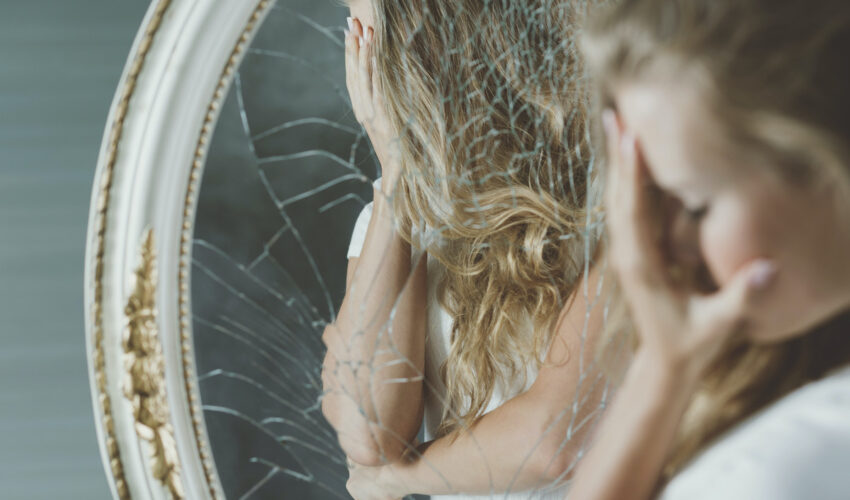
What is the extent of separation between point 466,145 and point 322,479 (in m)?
0.26

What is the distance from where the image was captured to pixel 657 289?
29cm

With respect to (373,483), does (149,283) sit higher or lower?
higher

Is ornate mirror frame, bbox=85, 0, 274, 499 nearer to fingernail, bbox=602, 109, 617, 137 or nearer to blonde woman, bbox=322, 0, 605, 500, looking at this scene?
blonde woman, bbox=322, 0, 605, 500

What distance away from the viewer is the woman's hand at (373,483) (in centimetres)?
49

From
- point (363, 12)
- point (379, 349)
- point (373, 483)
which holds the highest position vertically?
point (363, 12)

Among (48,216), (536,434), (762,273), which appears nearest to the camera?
(762,273)

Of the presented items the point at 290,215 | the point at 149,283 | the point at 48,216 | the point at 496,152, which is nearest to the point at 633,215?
the point at 496,152

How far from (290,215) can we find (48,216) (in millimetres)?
302

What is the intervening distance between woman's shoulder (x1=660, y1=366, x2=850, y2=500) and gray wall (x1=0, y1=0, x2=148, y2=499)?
0.57m

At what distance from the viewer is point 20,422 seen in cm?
64

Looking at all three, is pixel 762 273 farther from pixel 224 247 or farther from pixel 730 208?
pixel 224 247

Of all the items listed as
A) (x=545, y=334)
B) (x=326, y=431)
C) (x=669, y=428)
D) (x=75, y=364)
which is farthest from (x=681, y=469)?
(x=75, y=364)

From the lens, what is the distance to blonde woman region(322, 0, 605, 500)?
0.44 meters

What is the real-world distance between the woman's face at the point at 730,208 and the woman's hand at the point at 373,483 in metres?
0.29
